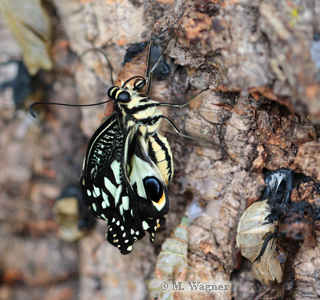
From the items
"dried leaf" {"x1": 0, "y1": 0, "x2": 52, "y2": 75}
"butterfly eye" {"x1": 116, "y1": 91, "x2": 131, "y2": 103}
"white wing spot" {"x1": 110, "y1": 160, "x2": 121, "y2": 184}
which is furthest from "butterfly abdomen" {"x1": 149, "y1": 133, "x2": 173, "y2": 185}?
"dried leaf" {"x1": 0, "y1": 0, "x2": 52, "y2": 75}

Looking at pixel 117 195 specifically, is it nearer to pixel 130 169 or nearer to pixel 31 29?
pixel 130 169

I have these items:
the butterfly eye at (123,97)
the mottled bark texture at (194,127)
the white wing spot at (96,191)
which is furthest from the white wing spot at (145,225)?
the butterfly eye at (123,97)

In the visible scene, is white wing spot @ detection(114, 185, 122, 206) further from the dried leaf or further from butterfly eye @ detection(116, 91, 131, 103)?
the dried leaf

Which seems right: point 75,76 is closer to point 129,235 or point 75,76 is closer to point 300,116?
point 129,235

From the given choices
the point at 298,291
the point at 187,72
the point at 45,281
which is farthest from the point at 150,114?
the point at 45,281

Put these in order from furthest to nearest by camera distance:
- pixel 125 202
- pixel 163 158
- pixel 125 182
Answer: pixel 163 158, pixel 125 202, pixel 125 182

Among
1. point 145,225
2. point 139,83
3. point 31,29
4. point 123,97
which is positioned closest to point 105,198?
point 145,225

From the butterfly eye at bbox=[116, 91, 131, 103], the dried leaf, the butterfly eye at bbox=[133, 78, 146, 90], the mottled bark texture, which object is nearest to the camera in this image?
the mottled bark texture

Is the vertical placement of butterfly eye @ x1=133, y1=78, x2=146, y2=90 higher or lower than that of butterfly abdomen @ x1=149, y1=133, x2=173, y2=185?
higher
